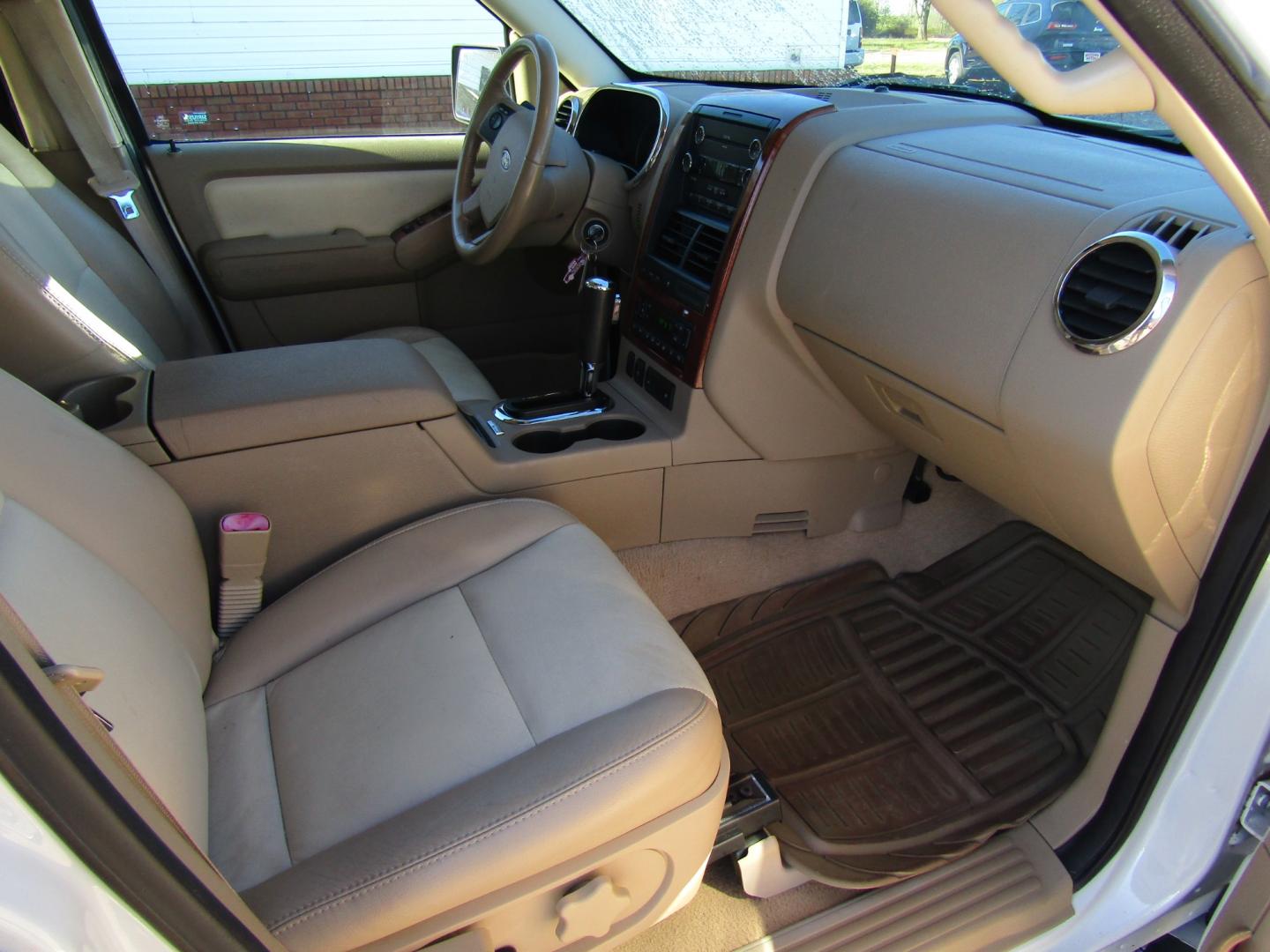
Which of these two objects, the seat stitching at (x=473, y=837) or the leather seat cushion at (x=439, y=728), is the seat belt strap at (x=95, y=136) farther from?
the seat stitching at (x=473, y=837)

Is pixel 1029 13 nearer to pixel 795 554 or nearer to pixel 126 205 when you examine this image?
pixel 795 554

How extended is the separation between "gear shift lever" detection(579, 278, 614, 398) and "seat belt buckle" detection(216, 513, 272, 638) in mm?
772

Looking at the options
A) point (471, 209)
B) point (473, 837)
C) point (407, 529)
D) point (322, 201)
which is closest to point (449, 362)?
point (471, 209)

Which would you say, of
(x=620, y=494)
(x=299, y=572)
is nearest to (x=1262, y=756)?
(x=620, y=494)

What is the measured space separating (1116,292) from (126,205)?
1.97 meters

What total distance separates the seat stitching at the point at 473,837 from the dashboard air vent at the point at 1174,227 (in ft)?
2.43

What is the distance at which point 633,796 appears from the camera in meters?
0.93

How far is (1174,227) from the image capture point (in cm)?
96

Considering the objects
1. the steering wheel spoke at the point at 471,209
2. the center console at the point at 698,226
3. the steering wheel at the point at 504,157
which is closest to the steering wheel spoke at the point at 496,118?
the steering wheel at the point at 504,157

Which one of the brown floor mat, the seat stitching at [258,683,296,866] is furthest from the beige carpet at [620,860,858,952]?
the seat stitching at [258,683,296,866]

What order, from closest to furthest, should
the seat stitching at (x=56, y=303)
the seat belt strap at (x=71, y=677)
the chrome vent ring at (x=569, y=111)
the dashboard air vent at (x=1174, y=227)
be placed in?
the seat belt strap at (x=71, y=677) → the dashboard air vent at (x=1174, y=227) → the seat stitching at (x=56, y=303) → the chrome vent ring at (x=569, y=111)

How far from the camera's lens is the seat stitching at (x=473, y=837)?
0.84 metres

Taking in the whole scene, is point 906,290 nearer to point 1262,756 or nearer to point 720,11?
point 1262,756

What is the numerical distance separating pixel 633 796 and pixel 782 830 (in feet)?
1.83
